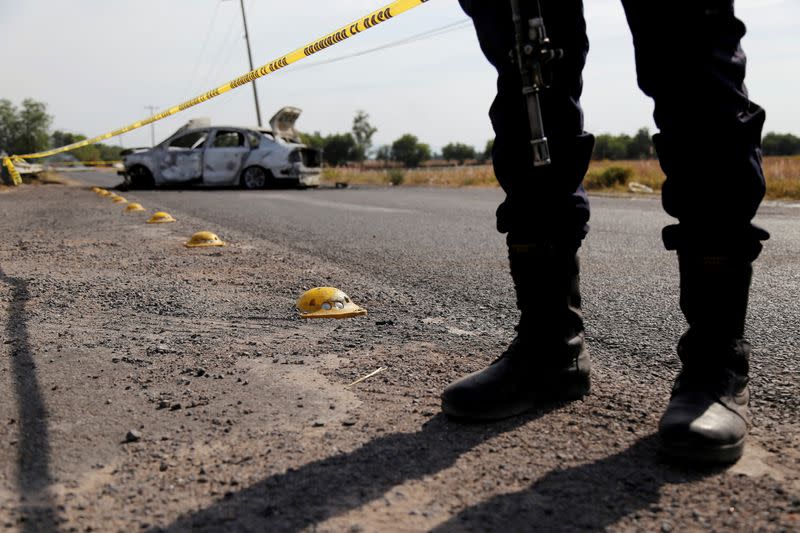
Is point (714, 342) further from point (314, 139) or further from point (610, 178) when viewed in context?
point (314, 139)

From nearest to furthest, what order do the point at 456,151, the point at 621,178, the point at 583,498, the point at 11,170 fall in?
the point at 583,498 < the point at 11,170 < the point at 621,178 < the point at 456,151

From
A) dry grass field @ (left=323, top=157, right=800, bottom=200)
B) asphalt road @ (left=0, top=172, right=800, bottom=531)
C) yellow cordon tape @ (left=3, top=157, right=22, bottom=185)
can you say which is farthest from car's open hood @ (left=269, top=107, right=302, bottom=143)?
asphalt road @ (left=0, top=172, right=800, bottom=531)

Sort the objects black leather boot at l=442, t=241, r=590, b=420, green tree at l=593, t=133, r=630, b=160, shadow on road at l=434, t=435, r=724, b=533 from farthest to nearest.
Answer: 1. green tree at l=593, t=133, r=630, b=160
2. black leather boot at l=442, t=241, r=590, b=420
3. shadow on road at l=434, t=435, r=724, b=533

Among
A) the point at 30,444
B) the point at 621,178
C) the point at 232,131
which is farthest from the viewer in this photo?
the point at 621,178

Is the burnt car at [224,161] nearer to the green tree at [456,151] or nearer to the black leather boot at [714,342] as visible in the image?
the black leather boot at [714,342]

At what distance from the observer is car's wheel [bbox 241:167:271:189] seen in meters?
17.5

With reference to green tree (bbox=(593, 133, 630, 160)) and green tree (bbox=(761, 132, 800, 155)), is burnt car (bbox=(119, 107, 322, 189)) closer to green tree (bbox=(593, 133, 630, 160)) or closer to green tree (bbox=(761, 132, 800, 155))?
green tree (bbox=(761, 132, 800, 155))

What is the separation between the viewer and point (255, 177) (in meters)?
17.6

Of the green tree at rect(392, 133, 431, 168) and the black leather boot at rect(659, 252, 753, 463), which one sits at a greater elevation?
the green tree at rect(392, 133, 431, 168)

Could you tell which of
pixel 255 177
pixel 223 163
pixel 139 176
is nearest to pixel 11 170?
pixel 139 176

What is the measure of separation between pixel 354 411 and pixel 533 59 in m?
0.96

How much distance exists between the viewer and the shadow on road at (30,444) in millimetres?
1375

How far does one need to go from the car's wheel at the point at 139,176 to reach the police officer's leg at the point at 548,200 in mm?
17104

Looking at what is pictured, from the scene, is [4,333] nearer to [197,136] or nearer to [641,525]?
[641,525]
